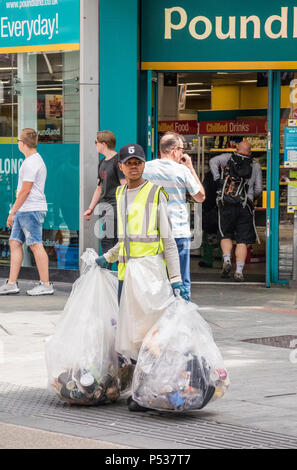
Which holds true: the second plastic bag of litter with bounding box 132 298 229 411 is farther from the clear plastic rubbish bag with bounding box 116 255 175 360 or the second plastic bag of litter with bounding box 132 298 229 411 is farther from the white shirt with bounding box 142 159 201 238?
the white shirt with bounding box 142 159 201 238

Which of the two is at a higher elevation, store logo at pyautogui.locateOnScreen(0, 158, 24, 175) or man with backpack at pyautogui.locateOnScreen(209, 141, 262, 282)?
store logo at pyautogui.locateOnScreen(0, 158, 24, 175)

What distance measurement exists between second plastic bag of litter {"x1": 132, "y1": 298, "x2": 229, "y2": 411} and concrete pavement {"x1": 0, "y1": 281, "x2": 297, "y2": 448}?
15cm

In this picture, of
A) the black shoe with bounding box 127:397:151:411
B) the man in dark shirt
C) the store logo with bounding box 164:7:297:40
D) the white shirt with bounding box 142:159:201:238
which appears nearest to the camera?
the black shoe with bounding box 127:397:151:411

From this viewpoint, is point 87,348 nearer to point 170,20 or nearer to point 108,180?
point 108,180

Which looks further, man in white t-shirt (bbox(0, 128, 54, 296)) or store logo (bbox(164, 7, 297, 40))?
store logo (bbox(164, 7, 297, 40))

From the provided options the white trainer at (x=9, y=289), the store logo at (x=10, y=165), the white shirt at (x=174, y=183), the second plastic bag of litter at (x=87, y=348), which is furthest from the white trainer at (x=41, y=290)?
the second plastic bag of litter at (x=87, y=348)

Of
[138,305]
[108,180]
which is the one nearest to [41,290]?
[108,180]

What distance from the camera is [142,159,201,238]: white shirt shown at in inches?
306

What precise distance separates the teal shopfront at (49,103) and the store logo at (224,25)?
4.06 ft

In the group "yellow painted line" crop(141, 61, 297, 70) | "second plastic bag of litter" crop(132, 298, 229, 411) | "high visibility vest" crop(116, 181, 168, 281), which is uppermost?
"yellow painted line" crop(141, 61, 297, 70)

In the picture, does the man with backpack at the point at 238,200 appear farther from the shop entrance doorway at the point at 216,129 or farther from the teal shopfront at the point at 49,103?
the teal shopfront at the point at 49,103

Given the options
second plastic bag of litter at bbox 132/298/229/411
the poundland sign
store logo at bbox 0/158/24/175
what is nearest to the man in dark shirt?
the poundland sign

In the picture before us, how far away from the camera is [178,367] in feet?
20.0

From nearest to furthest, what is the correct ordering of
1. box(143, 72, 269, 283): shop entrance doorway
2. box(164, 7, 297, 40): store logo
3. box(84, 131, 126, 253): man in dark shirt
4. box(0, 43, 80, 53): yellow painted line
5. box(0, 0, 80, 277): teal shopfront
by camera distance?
box(84, 131, 126, 253): man in dark shirt < box(164, 7, 297, 40): store logo < box(0, 43, 80, 53): yellow painted line < box(0, 0, 80, 277): teal shopfront < box(143, 72, 269, 283): shop entrance doorway
